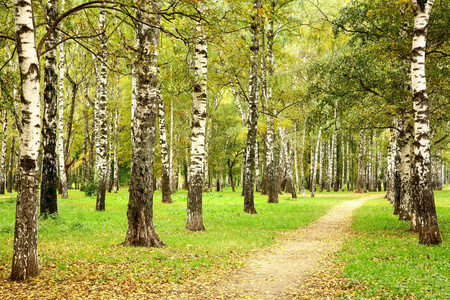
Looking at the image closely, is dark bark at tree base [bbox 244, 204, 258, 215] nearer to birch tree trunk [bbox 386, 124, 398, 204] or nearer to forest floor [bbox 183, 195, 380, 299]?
forest floor [bbox 183, 195, 380, 299]

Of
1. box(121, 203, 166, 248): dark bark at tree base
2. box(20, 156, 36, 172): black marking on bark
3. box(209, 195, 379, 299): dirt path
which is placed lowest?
box(209, 195, 379, 299): dirt path

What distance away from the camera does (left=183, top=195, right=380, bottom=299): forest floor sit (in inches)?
253

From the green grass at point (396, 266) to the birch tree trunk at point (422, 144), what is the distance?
546 millimetres

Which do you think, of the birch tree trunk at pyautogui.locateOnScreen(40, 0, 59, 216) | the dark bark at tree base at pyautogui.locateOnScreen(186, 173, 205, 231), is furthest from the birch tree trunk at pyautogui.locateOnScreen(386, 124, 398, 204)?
the birch tree trunk at pyautogui.locateOnScreen(40, 0, 59, 216)

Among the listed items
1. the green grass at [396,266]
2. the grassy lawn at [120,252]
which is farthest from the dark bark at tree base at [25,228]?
the green grass at [396,266]

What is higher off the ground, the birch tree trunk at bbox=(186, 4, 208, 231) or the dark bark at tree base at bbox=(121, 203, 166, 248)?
the birch tree trunk at bbox=(186, 4, 208, 231)

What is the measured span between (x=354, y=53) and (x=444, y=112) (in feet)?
13.9

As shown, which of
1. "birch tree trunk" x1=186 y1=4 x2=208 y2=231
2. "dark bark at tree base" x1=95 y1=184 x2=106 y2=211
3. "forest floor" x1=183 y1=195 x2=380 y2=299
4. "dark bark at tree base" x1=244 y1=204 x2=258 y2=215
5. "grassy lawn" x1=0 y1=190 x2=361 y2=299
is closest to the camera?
"forest floor" x1=183 y1=195 x2=380 y2=299

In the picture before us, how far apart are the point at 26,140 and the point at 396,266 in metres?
8.01

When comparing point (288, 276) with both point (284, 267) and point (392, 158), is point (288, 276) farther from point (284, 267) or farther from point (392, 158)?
point (392, 158)

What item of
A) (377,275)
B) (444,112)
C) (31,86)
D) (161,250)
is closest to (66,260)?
(161,250)

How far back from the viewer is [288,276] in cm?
764

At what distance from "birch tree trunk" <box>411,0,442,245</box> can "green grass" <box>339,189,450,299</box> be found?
546 millimetres

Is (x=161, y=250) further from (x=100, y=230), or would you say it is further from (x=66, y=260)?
(x=100, y=230)
